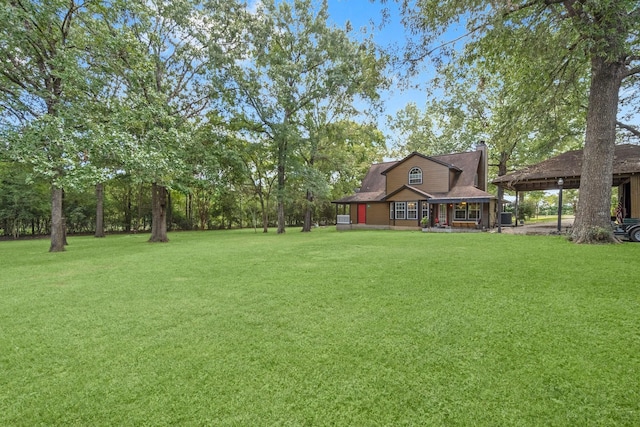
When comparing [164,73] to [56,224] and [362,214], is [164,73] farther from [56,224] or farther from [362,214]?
[362,214]

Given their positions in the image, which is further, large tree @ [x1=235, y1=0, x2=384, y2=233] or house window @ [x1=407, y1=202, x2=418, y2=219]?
house window @ [x1=407, y1=202, x2=418, y2=219]

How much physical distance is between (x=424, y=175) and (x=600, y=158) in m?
11.4

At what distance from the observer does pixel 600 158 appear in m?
8.70

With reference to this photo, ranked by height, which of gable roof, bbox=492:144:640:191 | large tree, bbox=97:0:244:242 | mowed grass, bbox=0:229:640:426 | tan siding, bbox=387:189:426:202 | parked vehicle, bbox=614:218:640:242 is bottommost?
mowed grass, bbox=0:229:640:426

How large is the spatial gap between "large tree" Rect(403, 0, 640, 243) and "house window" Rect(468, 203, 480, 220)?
31.0ft

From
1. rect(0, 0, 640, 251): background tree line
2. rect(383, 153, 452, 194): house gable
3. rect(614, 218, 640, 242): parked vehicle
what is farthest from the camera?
rect(383, 153, 452, 194): house gable

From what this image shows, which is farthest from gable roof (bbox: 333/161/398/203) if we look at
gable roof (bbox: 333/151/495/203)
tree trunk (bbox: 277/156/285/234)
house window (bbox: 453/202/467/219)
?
tree trunk (bbox: 277/156/285/234)

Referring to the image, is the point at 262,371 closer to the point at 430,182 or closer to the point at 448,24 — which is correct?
the point at 448,24

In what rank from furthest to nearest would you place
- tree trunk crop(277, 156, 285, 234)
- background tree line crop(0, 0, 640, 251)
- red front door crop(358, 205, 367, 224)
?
red front door crop(358, 205, 367, 224), tree trunk crop(277, 156, 285, 234), background tree line crop(0, 0, 640, 251)

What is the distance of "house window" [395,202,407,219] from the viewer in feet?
66.4

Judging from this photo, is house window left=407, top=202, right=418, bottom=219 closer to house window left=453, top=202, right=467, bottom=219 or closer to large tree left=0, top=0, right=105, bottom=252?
house window left=453, top=202, right=467, bottom=219

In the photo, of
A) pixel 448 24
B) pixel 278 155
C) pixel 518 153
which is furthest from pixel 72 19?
pixel 518 153

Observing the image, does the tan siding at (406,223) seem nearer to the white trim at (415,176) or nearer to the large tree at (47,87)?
the white trim at (415,176)

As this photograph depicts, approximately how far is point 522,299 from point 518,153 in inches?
957
